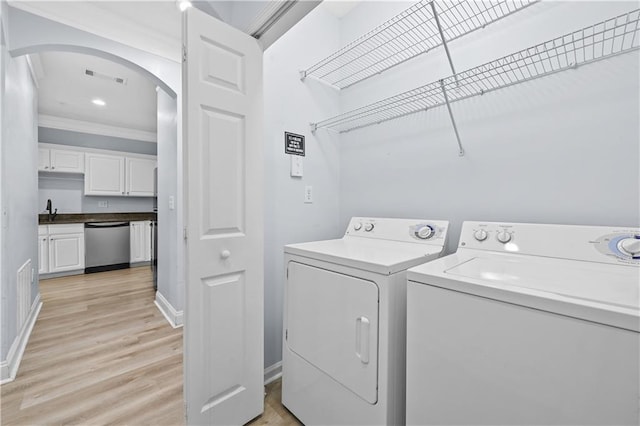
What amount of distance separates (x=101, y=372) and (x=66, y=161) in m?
4.34

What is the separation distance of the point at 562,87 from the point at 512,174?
0.41 metres

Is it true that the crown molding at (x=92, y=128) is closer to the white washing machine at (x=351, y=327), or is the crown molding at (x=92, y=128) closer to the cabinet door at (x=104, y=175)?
the cabinet door at (x=104, y=175)

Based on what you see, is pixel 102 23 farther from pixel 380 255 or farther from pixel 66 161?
pixel 66 161

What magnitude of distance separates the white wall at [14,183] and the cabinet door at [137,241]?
2.24 m

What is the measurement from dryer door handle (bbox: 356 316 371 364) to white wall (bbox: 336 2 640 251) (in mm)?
779

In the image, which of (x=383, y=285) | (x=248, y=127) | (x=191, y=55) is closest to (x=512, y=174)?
(x=383, y=285)

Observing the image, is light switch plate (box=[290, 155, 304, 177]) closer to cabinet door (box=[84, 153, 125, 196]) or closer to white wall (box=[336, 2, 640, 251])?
white wall (box=[336, 2, 640, 251])

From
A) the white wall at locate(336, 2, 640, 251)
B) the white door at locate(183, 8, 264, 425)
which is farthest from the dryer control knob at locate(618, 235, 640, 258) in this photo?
the white door at locate(183, 8, 264, 425)

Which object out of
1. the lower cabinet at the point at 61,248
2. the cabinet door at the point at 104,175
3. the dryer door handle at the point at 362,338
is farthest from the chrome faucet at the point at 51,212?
the dryer door handle at the point at 362,338

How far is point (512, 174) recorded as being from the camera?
52.5 inches

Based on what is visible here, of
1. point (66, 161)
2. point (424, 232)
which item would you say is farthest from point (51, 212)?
point (424, 232)

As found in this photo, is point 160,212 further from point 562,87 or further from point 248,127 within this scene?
point 562,87

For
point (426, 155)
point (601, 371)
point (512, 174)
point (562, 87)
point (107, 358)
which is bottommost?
point (107, 358)

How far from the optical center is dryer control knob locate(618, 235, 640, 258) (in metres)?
0.91
